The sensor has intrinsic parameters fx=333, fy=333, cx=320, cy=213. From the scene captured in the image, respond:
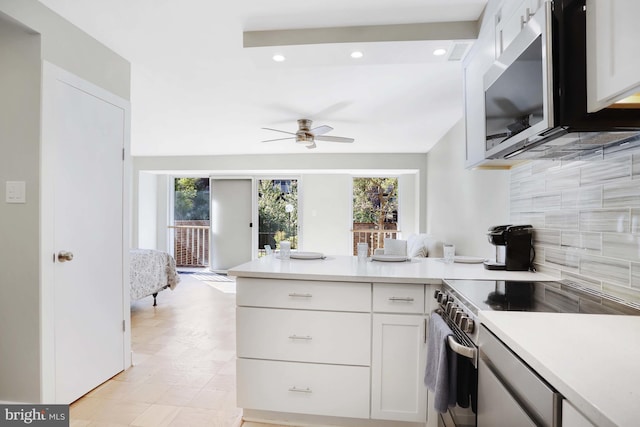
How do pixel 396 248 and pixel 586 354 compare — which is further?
pixel 396 248

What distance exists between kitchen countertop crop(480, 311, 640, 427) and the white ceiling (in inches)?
64.5

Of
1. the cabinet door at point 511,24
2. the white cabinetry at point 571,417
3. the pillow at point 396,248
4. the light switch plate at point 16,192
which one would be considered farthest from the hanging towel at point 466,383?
the light switch plate at point 16,192

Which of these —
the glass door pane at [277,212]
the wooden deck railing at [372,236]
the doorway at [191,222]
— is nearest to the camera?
the wooden deck railing at [372,236]

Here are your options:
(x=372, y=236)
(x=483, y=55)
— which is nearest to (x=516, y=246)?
(x=483, y=55)

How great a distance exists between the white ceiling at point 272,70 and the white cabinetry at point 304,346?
149cm

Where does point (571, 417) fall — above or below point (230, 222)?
below

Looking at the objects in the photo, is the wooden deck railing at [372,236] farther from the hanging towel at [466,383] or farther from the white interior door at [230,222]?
the hanging towel at [466,383]

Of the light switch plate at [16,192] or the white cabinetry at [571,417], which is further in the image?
the light switch plate at [16,192]

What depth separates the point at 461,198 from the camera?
3680mm

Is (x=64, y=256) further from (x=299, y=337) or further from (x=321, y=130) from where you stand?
(x=321, y=130)

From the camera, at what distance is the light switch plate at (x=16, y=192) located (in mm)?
1848

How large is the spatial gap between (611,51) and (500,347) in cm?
86

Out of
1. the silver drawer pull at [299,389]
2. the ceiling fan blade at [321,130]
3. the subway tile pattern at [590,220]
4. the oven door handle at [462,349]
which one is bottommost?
the silver drawer pull at [299,389]

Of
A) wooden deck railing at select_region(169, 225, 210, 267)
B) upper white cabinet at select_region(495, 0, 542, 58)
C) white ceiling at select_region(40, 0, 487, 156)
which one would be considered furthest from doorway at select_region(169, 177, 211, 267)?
upper white cabinet at select_region(495, 0, 542, 58)
